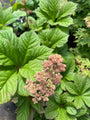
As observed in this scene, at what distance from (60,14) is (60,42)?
0.49 m

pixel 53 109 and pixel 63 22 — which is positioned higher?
pixel 63 22

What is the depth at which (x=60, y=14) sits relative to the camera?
2.07m

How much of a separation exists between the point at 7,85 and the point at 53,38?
3.02 ft

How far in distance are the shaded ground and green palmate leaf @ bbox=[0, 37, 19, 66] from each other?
0.87m

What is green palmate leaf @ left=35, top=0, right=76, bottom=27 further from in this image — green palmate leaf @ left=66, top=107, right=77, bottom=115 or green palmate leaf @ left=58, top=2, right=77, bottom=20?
green palmate leaf @ left=66, top=107, right=77, bottom=115

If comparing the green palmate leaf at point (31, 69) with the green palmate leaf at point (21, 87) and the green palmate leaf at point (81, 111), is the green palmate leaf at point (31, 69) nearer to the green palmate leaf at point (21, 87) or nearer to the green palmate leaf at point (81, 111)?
the green palmate leaf at point (21, 87)

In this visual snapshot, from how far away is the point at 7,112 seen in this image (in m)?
2.00

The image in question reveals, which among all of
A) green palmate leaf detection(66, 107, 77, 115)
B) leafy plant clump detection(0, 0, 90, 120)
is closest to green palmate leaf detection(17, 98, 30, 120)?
leafy plant clump detection(0, 0, 90, 120)

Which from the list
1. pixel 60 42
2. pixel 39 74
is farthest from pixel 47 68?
pixel 60 42

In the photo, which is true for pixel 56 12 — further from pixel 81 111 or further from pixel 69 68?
pixel 81 111

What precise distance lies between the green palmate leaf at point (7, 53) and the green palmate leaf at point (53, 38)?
0.54 m

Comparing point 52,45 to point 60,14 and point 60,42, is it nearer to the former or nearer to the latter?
point 60,42

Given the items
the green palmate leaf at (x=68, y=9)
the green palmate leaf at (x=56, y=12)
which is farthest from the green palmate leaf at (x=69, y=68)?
the green palmate leaf at (x=68, y=9)

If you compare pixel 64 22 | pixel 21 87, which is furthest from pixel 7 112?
pixel 64 22
